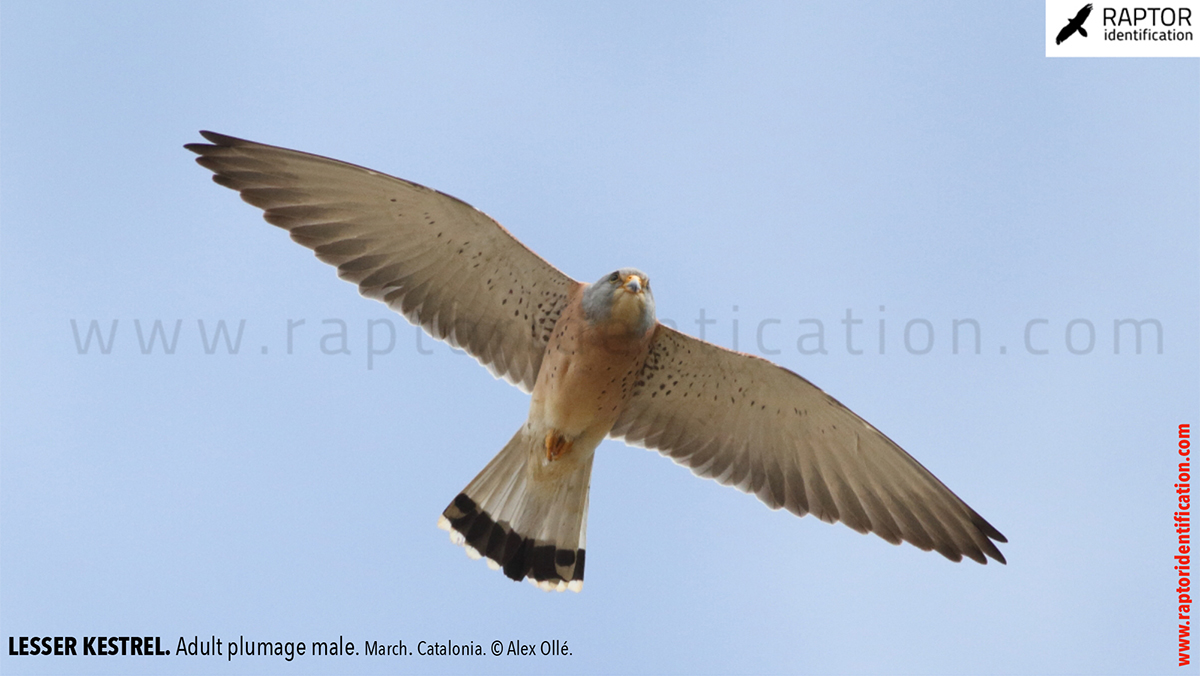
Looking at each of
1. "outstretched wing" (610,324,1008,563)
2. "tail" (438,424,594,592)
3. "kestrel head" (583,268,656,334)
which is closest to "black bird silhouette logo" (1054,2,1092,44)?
"outstretched wing" (610,324,1008,563)

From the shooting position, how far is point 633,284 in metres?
7.71

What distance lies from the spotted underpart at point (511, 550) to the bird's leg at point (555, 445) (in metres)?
0.85

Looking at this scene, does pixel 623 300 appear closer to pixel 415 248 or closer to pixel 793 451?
pixel 415 248

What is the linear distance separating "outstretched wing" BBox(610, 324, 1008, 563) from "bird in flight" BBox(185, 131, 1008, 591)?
0.04 feet

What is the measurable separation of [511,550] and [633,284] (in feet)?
8.25

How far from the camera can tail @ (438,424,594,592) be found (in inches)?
349

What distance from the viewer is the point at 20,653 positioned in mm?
8875

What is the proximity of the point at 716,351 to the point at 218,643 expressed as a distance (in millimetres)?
4277

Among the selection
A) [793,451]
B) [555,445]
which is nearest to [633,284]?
[555,445]

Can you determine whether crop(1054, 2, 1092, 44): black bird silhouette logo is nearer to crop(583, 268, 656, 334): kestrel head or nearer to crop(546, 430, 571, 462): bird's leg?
crop(583, 268, 656, 334): kestrel head

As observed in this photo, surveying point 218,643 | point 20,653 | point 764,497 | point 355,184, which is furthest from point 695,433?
point 20,653

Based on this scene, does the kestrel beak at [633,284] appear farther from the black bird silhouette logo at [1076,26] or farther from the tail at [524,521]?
the black bird silhouette logo at [1076,26]

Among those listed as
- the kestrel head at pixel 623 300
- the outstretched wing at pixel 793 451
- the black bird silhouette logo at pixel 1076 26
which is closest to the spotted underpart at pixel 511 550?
the outstretched wing at pixel 793 451

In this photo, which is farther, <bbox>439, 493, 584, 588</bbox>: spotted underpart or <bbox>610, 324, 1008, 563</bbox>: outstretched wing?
<bbox>439, 493, 584, 588</bbox>: spotted underpart
